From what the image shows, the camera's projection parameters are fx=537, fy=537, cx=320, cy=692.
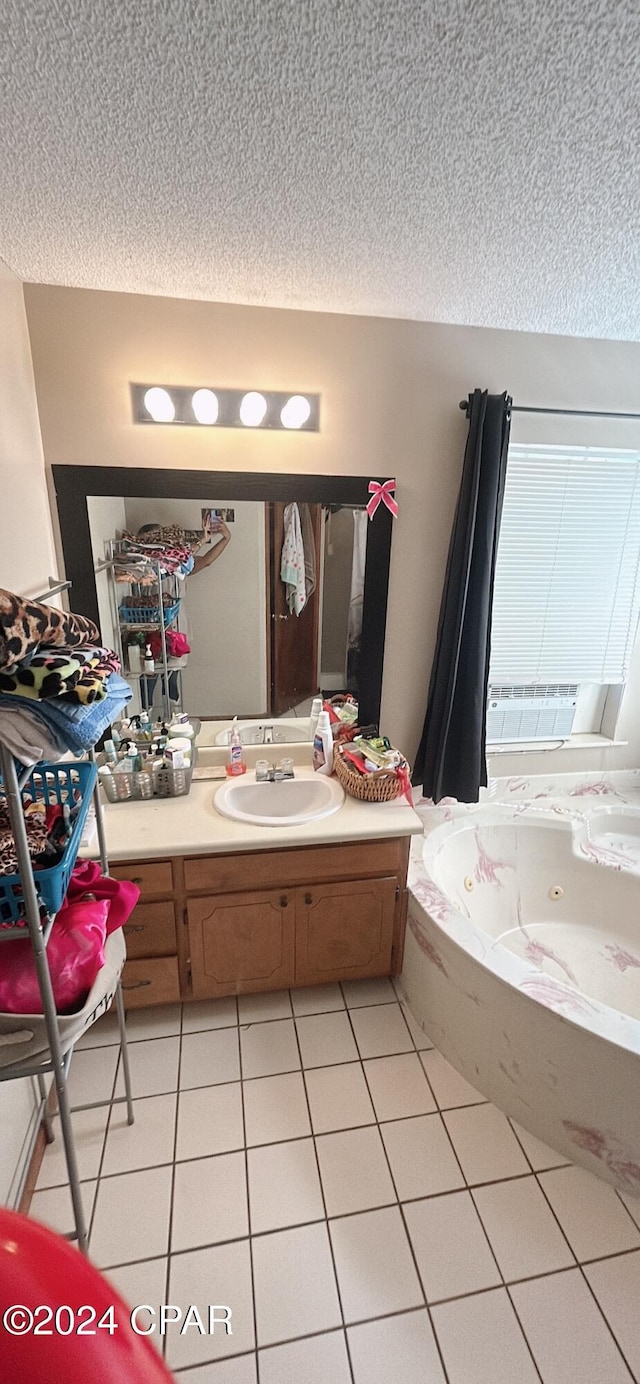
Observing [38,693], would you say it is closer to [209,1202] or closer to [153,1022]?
[209,1202]

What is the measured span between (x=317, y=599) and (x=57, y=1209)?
5.86ft

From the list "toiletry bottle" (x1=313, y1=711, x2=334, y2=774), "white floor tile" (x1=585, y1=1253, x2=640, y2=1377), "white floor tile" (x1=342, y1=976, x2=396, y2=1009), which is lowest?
"white floor tile" (x1=585, y1=1253, x2=640, y2=1377)

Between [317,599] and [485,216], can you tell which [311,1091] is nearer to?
[317,599]

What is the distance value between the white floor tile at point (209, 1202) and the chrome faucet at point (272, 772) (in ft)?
3.36

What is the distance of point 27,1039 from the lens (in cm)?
84

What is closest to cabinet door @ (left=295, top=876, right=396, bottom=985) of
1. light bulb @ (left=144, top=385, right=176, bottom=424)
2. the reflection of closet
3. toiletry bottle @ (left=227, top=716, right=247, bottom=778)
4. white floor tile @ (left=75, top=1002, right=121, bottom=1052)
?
toiletry bottle @ (left=227, top=716, right=247, bottom=778)

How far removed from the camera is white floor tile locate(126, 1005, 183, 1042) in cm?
173

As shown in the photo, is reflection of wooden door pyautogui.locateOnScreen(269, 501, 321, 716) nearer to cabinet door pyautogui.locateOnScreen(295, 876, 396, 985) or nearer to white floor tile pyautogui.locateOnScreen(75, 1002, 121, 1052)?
cabinet door pyautogui.locateOnScreen(295, 876, 396, 985)

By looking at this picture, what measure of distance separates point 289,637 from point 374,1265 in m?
1.65

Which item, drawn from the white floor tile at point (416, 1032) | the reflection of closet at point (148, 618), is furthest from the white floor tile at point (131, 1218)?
the reflection of closet at point (148, 618)

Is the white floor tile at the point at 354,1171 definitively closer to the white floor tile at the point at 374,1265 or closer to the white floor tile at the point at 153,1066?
the white floor tile at the point at 374,1265

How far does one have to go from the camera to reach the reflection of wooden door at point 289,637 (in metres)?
1.80

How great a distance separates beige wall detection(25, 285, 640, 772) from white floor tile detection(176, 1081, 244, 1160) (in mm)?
1464

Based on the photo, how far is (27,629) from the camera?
778 mm
